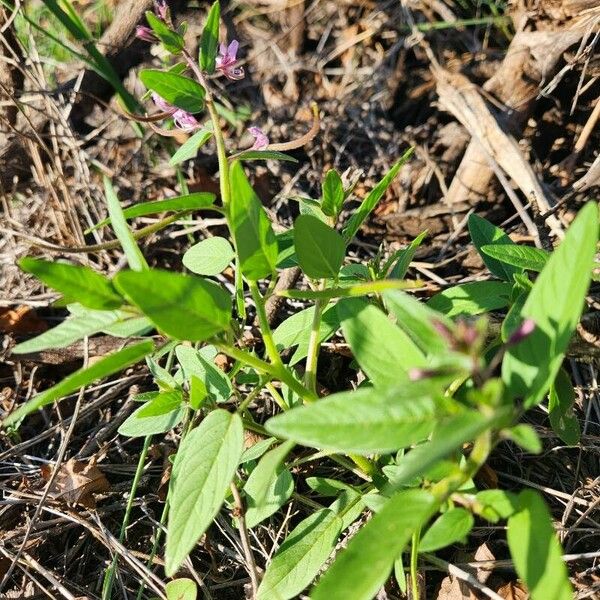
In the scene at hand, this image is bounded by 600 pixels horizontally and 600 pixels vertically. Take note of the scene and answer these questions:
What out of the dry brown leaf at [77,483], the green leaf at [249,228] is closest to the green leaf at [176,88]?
the green leaf at [249,228]

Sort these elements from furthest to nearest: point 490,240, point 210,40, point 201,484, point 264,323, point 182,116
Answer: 1. point 490,240
2. point 182,116
3. point 210,40
4. point 264,323
5. point 201,484

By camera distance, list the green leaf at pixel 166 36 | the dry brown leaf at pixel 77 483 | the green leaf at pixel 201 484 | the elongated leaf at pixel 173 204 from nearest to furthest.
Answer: the green leaf at pixel 201 484 < the elongated leaf at pixel 173 204 < the green leaf at pixel 166 36 < the dry brown leaf at pixel 77 483

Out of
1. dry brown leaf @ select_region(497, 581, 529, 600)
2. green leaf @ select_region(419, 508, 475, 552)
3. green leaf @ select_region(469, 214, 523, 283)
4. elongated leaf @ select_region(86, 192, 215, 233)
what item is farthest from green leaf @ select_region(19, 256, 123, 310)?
Result: dry brown leaf @ select_region(497, 581, 529, 600)

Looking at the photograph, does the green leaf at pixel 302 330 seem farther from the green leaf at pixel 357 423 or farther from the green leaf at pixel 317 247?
the green leaf at pixel 357 423

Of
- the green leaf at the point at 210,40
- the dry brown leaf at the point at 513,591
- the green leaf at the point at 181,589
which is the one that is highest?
the green leaf at the point at 210,40

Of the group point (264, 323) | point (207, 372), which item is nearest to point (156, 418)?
point (207, 372)

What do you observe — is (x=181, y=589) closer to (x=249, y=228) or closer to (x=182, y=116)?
(x=249, y=228)

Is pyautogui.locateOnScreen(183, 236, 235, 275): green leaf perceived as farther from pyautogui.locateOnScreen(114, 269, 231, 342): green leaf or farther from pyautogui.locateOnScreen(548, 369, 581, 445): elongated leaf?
pyautogui.locateOnScreen(548, 369, 581, 445): elongated leaf
